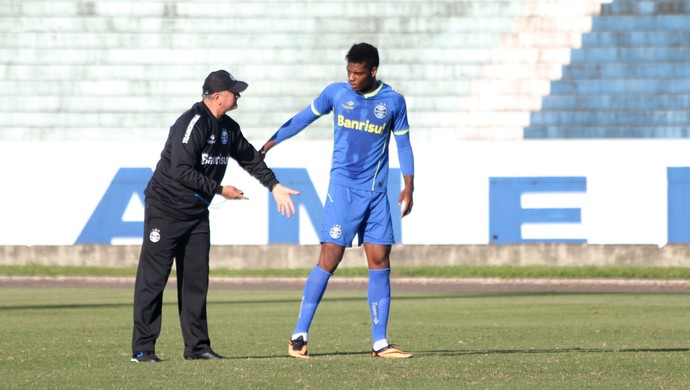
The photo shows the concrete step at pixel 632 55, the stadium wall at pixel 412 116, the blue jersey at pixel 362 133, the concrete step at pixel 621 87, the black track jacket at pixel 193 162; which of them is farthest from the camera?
the concrete step at pixel 632 55

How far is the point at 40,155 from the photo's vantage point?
24.2m

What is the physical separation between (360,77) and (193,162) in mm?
1239

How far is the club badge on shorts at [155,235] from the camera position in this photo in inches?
329

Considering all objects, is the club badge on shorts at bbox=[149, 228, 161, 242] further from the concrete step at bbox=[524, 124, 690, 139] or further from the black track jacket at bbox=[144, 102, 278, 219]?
the concrete step at bbox=[524, 124, 690, 139]

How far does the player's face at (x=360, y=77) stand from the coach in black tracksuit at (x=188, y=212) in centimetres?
71

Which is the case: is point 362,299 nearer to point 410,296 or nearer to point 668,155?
point 410,296

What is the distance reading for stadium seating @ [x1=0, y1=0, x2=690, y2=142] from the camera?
2548 centimetres

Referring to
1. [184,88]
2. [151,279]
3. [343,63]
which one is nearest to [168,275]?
[151,279]

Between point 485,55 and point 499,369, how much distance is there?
62.1 feet

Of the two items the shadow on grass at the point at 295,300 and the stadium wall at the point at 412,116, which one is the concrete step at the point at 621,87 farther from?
the shadow on grass at the point at 295,300

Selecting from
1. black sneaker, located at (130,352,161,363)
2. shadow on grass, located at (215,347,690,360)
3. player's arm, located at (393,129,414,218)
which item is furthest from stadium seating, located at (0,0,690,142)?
black sneaker, located at (130,352,161,363)

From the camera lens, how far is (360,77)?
28.0 ft

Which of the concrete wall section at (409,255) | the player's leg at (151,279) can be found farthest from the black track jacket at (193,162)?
Answer: the concrete wall section at (409,255)

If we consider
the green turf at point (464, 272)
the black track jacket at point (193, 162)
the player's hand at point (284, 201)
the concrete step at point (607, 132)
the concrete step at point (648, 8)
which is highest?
the concrete step at point (648, 8)
